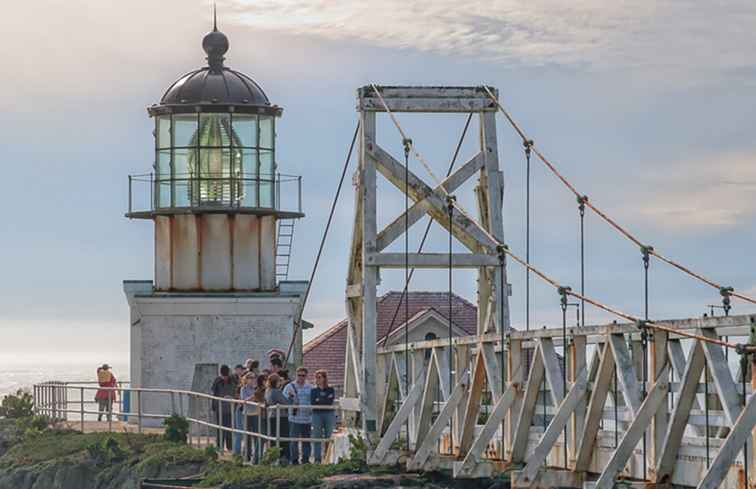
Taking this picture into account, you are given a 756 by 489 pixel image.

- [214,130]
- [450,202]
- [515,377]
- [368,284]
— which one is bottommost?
[515,377]

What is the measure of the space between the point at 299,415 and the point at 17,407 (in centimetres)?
1715

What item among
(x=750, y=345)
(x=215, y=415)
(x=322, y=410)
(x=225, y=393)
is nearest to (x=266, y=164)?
(x=215, y=415)

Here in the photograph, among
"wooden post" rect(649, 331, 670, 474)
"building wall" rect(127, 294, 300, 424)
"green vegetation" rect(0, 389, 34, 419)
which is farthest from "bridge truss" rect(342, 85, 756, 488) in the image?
"green vegetation" rect(0, 389, 34, 419)

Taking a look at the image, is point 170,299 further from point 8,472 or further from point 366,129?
point 366,129

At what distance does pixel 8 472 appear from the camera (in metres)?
39.8

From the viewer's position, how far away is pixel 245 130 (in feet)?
Result: 145

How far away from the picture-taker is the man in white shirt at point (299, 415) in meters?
31.4

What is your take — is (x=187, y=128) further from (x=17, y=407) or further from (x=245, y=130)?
(x=17, y=407)

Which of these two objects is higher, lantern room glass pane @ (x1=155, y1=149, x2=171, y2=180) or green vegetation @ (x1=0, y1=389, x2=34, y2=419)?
lantern room glass pane @ (x1=155, y1=149, x2=171, y2=180)

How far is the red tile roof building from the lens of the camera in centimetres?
5344

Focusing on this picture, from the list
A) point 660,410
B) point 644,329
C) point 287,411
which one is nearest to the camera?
point 644,329

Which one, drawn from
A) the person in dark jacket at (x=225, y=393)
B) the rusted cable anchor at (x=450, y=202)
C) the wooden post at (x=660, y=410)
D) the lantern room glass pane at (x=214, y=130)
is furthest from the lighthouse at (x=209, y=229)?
the wooden post at (x=660, y=410)

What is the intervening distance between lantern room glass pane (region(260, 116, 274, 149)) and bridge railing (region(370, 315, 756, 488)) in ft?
53.7

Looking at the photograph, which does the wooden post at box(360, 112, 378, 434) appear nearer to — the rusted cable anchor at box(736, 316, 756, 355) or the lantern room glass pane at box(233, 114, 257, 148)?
the rusted cable anchor at box(736, 316, 756, 355)
